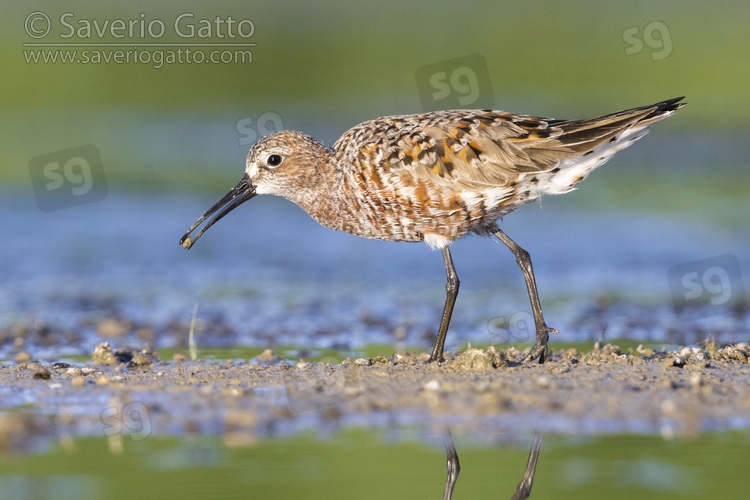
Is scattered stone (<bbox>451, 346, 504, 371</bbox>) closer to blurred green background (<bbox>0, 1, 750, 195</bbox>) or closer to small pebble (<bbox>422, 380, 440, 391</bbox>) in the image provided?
small pebble (<bbox>422, 380, 440, 391</bbox>)

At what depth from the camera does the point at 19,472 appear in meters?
6.45

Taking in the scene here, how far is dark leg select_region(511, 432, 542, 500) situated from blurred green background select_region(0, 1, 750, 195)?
15184mm

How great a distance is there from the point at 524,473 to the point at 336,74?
24280 millimetres

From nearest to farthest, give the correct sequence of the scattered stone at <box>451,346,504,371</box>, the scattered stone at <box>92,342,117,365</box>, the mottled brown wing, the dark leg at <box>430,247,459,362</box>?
the scattered stone at <box>451,346,504,371</box>
the mottled brown wing
the dark leg at <box>430,247,459,362</box>
the scattered stone at <box>92,342,117,365</box>

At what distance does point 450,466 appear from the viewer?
6738 millimetres

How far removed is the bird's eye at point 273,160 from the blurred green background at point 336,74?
1131 cm

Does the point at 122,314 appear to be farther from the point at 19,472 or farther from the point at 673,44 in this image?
the point at 673,44

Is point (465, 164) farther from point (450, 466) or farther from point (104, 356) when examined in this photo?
point (104, 356)

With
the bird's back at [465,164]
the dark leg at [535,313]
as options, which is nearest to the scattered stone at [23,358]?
the bird's back at [465,164]

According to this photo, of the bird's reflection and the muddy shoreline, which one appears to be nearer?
the bird's reflection

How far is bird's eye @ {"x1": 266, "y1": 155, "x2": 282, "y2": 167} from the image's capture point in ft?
33.6

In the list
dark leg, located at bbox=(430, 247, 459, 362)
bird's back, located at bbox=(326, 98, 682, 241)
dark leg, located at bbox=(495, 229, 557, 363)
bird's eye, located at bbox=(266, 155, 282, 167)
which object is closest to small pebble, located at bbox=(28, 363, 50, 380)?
bird's eye, located at bbox=(266, 155, 282, 167)

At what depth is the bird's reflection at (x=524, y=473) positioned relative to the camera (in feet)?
21.0

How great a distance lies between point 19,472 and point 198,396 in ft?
6.34
